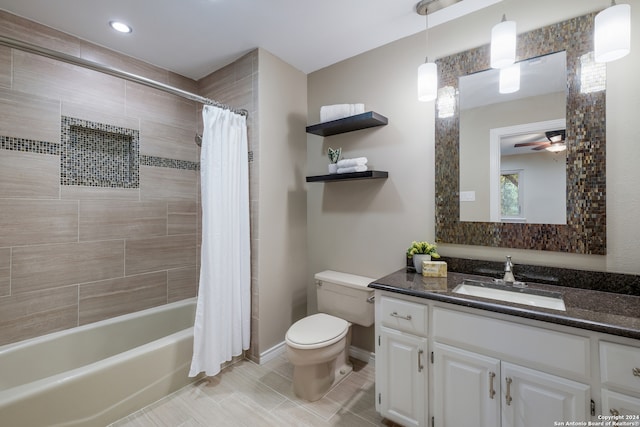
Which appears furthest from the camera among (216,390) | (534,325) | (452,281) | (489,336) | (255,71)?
(255,71)

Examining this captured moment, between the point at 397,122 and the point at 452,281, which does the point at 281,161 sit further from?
the point at 452,281

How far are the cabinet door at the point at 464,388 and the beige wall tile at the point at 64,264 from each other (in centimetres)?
240

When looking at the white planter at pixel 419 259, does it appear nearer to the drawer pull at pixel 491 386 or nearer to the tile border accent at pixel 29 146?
the drawer pull at pixel 491 386

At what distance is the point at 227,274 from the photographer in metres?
2.10

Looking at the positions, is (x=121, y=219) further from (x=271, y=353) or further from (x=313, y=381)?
(x=313, y=381)

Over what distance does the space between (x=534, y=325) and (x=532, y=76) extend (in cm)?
137

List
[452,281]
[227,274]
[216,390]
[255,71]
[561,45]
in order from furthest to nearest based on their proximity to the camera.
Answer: [255,71] → [227,274] → [216,390] → [452,281] → [561,45]

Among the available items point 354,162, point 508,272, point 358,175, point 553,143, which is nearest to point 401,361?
point 508,272

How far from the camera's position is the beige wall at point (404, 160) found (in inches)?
55.5

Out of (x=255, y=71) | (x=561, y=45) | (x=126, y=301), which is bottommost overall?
(x=126, y=301)

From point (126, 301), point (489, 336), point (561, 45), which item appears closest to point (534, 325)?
point (489, 336)

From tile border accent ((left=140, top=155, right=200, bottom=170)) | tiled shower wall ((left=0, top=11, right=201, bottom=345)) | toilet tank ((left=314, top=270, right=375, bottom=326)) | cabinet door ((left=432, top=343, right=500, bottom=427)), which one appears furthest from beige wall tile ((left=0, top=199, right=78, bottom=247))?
cabinet door ((left=432, top=343, right=500, bottom=427))

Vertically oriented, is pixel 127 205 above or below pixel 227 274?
above

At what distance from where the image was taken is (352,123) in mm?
2137
